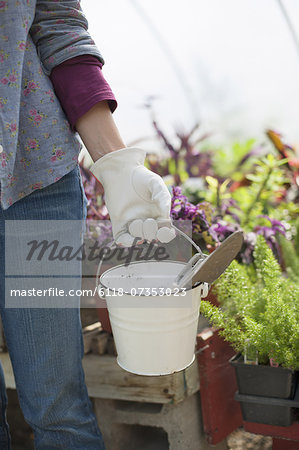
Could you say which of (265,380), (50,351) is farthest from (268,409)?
(50,351)

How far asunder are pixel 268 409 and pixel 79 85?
90 cm

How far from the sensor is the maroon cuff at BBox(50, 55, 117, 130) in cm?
101

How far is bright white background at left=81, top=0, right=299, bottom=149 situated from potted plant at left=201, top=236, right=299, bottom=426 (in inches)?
108

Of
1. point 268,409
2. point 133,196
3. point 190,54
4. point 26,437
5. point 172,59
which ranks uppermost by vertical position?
point 133,196

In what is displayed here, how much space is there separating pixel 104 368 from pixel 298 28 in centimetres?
393

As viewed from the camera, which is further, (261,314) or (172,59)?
(172,59)

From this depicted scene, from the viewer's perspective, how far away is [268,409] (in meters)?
1.24

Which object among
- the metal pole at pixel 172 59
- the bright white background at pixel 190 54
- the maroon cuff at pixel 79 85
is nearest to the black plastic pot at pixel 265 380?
the maroon cuff at pixel 79 85

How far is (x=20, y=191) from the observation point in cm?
100

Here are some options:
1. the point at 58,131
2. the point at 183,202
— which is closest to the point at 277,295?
the point at 183,202

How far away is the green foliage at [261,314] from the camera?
118 cm

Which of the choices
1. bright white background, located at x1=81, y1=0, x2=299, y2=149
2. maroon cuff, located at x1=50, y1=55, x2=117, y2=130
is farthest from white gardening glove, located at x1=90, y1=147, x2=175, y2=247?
bright white background, located at x1=81, y1=0, x2=299, y2=149

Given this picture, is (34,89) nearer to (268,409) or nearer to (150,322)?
(150,322)

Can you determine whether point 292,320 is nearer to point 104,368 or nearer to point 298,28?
point 104,368
